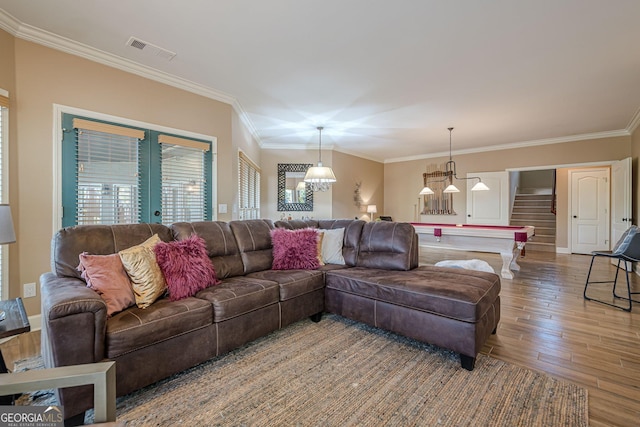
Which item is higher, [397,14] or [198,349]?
[397,14]

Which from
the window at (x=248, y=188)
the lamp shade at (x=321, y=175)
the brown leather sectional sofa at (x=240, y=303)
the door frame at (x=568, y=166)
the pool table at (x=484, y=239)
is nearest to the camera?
A: the brown leather sectional sofa at (x=240, y=303)

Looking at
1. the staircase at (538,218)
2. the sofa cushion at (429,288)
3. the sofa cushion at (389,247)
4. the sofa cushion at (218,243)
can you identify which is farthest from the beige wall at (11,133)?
the staircase at (538,218)

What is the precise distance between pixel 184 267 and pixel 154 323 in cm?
54

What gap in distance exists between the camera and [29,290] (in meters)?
2.72

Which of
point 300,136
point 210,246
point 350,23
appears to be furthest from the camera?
point 300,136

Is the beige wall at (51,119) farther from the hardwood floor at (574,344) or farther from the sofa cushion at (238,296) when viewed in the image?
the sofa cushion at (238,296)

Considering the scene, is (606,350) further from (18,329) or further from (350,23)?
(18,329)

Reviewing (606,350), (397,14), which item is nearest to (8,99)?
(397,14)

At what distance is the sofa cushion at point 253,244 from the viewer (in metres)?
2.96

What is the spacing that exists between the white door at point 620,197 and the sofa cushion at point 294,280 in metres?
6.02

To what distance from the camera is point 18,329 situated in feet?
4.70

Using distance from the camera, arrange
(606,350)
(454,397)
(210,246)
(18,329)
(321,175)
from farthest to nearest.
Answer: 1. (321,175)
2. (210,246)
3. (606,350)
4. (454,397)
5. (18,329)

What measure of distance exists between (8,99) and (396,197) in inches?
324

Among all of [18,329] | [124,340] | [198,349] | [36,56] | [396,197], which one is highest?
[36,56]
